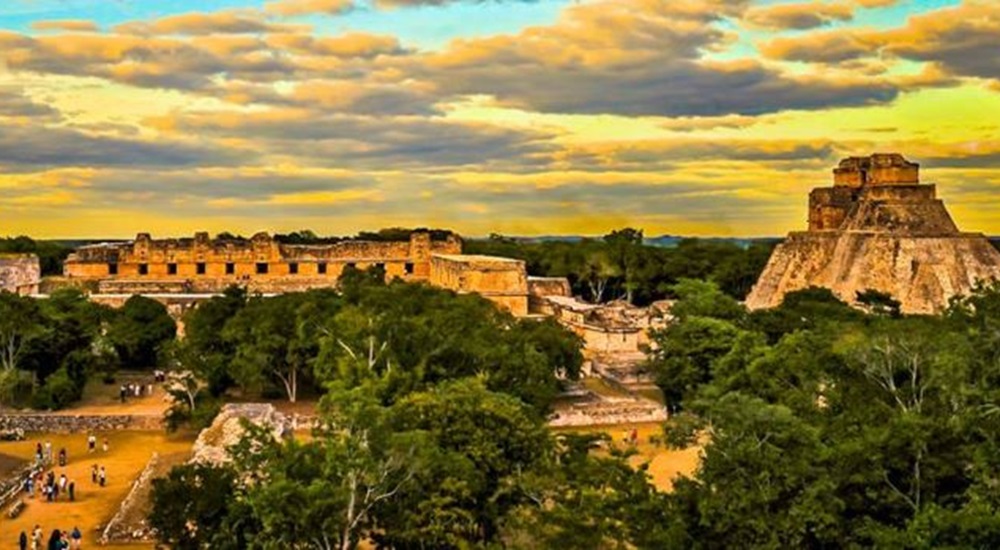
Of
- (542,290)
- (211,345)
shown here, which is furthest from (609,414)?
(542,290)

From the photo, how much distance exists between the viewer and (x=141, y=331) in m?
32.9

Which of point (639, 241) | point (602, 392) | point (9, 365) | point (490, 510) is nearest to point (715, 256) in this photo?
point (639, 241)

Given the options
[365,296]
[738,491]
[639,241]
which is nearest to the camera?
[738,491]

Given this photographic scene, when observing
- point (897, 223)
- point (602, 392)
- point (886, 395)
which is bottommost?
point (602, 392)

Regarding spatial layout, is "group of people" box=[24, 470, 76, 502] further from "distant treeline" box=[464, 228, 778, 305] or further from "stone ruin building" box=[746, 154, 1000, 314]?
"distant treeline" box=[464, 228, 778, 305]

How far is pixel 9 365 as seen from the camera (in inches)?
1064

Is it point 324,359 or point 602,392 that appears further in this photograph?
point 602,392

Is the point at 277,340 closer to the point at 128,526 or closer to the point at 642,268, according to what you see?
the point at 128,526

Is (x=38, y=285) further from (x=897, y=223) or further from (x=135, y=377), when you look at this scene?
(x=897, y=223)

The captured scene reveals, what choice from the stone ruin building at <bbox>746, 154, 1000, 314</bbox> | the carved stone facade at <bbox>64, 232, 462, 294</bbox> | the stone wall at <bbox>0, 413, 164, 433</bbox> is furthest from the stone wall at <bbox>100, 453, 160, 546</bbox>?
the carved stone facade at <bbox>64, 232, 462, 294</bbox>

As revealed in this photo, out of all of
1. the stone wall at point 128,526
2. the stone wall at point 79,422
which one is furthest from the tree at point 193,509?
the stone wall at point 79,422

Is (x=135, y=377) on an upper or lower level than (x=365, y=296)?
lower

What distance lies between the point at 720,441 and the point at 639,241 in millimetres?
44237

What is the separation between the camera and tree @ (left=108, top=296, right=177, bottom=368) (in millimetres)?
32688
